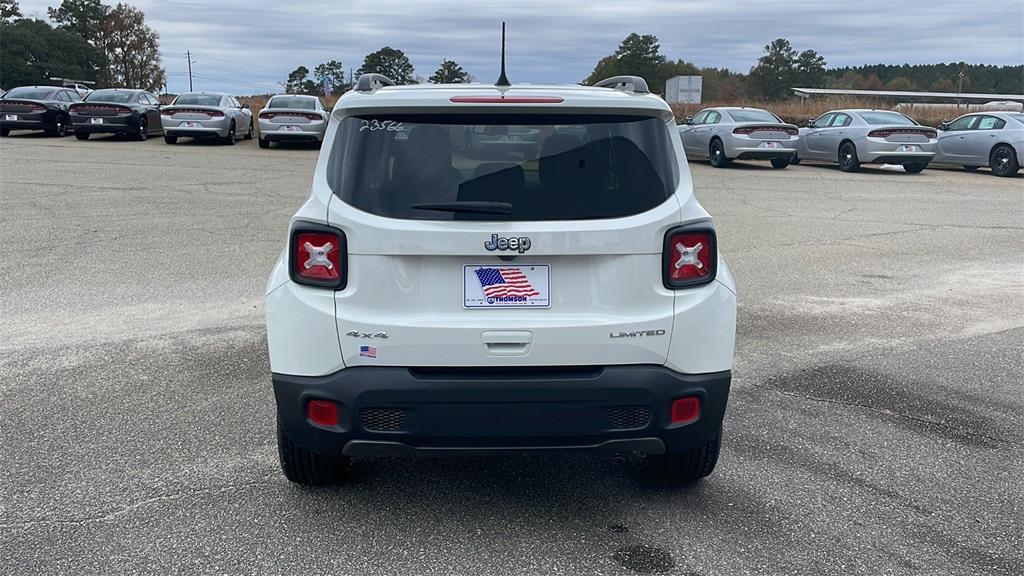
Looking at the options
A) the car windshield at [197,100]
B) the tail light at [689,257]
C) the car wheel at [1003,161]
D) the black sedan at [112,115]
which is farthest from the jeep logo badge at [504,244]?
the black sedan at [112,115]

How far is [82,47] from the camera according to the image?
81875 millimetres

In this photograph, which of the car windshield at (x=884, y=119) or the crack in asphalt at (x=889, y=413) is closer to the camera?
the crack in asphalt at (x=889, y=413)

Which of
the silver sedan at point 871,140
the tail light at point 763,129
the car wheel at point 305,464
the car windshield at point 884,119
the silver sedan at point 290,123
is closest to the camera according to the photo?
the car wheel at point 305,464

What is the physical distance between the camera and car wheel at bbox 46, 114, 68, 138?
964 inches

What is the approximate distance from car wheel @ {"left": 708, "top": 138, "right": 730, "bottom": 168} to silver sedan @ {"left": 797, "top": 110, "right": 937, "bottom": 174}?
8.70ft

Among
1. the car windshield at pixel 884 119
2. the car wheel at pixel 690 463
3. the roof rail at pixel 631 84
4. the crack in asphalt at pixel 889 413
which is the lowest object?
the crack in asphalt at pixel 889 413

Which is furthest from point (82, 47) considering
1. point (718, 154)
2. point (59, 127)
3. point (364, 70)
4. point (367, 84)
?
point (367, 84)

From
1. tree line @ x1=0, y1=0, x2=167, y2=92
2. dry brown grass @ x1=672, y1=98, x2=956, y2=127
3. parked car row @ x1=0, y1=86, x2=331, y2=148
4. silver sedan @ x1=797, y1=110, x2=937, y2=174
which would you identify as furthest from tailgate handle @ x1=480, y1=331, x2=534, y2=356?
tree line @ x1=0, y1=0, x2=167, y2=92

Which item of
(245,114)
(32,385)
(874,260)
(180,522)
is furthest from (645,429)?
(245,114)

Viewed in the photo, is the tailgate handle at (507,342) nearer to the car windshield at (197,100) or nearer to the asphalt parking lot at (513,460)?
the asphalt parking lot at (513,460)

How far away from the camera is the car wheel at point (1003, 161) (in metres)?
20.4

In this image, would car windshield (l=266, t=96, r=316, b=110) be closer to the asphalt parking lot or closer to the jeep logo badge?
the asphalt parking lot

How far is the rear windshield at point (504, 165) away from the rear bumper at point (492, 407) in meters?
0.60

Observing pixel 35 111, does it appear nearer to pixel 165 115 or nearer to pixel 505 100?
pixel 165 115
